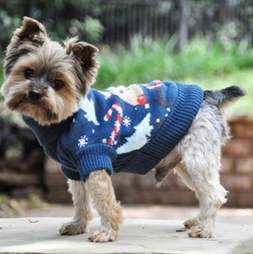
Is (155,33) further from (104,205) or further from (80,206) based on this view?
(104,205)

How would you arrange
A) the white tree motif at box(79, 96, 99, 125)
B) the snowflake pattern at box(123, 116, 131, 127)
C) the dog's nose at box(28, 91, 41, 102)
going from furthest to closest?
the snowflake pattern at box(123, 116, 131, 127), the white tree motif at box(79, 96, 99, 125), the dog's nose at box(28, 91, 41, 102)

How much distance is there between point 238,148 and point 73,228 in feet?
20.9

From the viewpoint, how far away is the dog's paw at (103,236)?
6.04 meters

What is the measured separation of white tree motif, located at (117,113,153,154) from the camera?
6.26 m

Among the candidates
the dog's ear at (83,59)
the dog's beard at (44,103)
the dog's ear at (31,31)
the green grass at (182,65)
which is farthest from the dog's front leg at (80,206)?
the green grass at (182,65)

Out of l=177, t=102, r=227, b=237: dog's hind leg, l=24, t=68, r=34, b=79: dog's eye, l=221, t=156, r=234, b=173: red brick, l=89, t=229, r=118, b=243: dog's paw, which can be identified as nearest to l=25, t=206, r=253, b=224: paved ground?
l=221, t=156, r=234, b=173: red brick

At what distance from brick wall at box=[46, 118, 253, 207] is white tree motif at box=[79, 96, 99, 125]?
6257 mm

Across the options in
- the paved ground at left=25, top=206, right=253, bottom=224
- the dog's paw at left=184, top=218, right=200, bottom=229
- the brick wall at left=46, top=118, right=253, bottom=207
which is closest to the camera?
the dog's paw at left=184, top=218, right=200, bottom=229

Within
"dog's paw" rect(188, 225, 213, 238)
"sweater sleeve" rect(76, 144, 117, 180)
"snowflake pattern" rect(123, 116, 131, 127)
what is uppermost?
"snowflake pattern" rect(123, 116, 131, 127)

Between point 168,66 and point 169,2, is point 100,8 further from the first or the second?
point 168,66

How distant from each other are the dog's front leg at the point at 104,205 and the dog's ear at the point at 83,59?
23.4 inches

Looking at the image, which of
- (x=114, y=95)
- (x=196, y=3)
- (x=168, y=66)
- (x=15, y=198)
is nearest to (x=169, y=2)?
(x=196, y=3)

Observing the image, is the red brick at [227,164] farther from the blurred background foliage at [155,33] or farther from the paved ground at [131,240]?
the paved ground at [131,240]

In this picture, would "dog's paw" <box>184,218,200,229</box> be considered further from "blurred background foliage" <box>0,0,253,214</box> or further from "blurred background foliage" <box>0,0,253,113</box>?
"blurred background foliage" <box>0,0,253,113</box>
